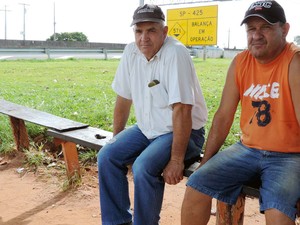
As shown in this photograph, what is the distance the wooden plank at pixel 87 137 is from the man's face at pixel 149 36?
96 centimetres

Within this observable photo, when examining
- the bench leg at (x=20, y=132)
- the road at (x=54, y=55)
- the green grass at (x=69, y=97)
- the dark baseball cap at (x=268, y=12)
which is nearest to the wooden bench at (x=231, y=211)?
the dark baseball cap at (x=268, y=12)

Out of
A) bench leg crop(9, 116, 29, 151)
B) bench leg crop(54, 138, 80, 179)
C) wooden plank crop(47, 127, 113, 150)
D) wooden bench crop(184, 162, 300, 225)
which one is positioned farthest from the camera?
bench leg crop(9, 116, 29, 151)

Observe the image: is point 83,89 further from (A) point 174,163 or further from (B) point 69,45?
(B) point 69,45

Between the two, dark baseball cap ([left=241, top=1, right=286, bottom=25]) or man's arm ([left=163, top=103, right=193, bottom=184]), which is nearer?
dark baseball cap ([left=241, top=1, right=286, bottom=25])

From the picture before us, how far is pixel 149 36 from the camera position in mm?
2920

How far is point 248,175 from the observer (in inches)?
97.3

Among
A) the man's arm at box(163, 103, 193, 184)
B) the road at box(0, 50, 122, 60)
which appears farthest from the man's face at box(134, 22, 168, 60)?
the road at box(0, 50, 122, 60)

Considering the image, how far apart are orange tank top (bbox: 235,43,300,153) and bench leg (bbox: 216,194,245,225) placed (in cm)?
40

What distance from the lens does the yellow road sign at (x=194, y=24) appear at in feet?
A: 18.3

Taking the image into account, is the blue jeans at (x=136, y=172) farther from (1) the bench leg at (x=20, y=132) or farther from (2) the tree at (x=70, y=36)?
(2) the tree at (x=70, y=36)

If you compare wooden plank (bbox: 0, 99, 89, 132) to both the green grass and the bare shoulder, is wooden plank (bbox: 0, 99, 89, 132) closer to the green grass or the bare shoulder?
the green grass

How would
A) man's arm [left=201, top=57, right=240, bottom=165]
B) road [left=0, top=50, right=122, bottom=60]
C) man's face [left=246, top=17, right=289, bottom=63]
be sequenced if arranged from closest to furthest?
man's face [left=246, top=17, right=289, bottom=63]
man's arm [left=201, top=57, right=240, bottom=165]
road [left=0, top=50, right=122, bottom=60]

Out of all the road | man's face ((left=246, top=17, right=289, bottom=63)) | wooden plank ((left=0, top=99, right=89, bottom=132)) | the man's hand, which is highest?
the road

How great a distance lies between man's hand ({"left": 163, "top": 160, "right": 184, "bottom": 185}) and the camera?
2.66 metres
